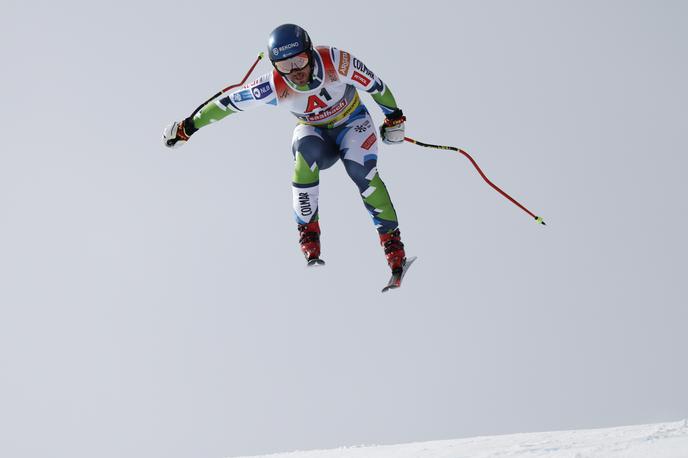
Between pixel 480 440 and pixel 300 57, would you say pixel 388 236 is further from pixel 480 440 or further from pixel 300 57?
pixel 480 440

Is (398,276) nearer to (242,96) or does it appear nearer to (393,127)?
(393,127)

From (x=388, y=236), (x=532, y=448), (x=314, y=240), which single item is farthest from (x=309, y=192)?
(x=532, y=448)

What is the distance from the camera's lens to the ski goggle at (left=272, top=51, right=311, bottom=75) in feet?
20.1

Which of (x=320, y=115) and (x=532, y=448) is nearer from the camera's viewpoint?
(x=320, y=115)

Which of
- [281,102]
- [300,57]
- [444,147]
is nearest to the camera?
[300,57]

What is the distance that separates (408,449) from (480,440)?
0.96m

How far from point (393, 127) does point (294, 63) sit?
1282 mm

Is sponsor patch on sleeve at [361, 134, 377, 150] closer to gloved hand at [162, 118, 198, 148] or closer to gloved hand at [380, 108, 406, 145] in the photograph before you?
gloved hand at [380, 108, 406, 145]

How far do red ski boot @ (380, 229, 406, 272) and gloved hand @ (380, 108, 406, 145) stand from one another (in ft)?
3.00

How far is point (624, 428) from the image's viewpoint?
28.5ft

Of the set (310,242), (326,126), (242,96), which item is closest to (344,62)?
(326,126)

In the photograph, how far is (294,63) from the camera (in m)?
6.14

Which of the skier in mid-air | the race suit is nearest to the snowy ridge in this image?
the skier in mid-air

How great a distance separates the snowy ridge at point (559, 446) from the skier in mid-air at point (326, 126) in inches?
104
